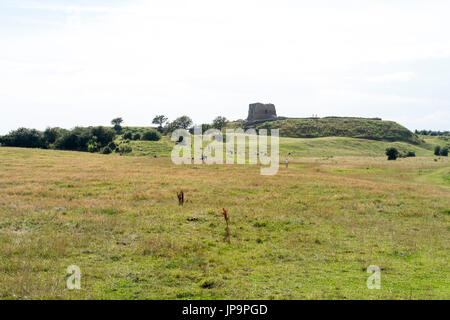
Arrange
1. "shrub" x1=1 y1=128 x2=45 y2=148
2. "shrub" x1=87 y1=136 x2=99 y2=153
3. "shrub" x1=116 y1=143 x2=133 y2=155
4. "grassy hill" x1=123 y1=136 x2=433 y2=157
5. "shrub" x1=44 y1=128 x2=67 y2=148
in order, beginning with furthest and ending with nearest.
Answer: "shrub" x1=44 y1=128 x2=67 y2=148 → "shrub" x1=1 y1=128 x2=45 y2=148 → "shrub" x1=87 y1=136 x2=99 y2=153 → "grassy hill" x1=123 y1=136 x2=433 y2=157 → "shrub" x1=116 y1=143 x2=133 y2=155

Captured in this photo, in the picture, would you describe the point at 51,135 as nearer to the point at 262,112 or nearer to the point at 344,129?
the point at 344,129

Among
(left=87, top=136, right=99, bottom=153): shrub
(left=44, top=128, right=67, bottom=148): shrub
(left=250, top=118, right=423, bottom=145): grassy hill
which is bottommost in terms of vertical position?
(left=87, top=136, right=99, bottom=153): shrub

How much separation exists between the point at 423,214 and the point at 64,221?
20.3 m

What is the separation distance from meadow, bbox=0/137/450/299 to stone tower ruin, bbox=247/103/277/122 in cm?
16426

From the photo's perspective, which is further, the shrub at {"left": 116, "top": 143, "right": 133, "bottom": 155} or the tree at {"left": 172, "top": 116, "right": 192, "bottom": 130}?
the tree at {"left": 172, "top": 116, "right": 192, "bottom": 130}

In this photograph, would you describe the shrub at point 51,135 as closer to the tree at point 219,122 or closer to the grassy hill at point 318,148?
the grassy hill at point 318,148

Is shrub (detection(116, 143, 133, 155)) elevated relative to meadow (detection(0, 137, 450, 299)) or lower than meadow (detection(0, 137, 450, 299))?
elevated

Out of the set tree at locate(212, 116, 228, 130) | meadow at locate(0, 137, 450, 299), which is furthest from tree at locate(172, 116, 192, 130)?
meadow at locate(0, 137, 450, 299)

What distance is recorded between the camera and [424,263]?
11898mm

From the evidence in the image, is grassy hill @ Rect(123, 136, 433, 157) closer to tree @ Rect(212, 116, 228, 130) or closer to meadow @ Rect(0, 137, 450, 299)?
tree @ Rect(212, 116, 228, 130)

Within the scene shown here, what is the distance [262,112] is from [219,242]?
180965 mm

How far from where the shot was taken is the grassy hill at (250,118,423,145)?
13975cm

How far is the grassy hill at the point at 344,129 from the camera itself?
139750 mm
